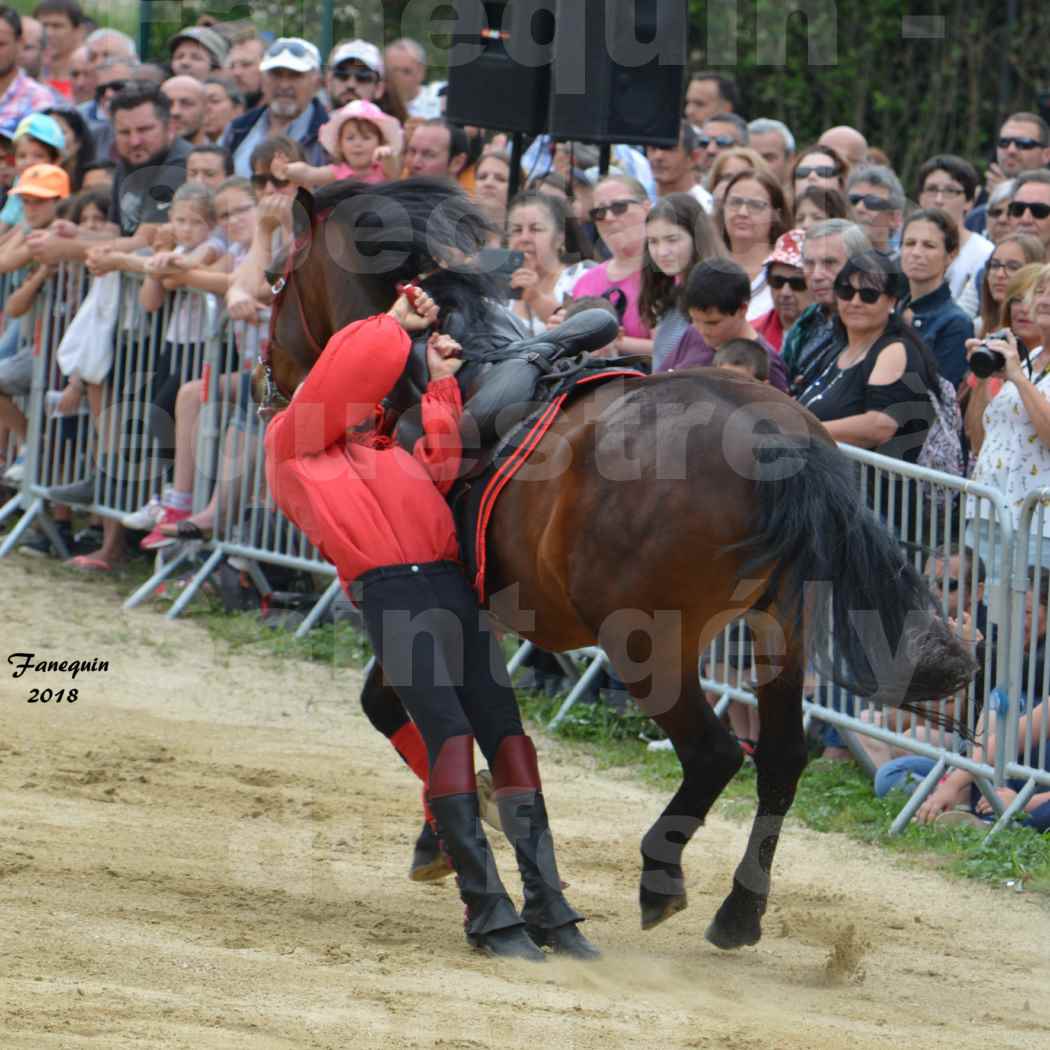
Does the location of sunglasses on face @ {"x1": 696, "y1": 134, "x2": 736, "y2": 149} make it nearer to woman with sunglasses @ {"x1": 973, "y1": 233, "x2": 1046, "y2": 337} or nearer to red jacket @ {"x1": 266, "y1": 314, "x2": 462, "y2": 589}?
woman with sunglasses @ {"x1": 973, "y1": 233, "x2": 1046, "y2": 337}

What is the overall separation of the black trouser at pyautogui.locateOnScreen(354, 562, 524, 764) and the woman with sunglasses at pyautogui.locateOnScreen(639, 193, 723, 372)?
8.92 ft

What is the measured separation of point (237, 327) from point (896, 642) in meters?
5.19

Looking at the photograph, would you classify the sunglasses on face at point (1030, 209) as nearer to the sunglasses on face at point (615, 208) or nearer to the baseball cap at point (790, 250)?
the baseball cap at point (790, 250)

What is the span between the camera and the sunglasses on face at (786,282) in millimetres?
8352

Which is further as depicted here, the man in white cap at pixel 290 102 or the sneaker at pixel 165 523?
the man in white cap at pixel 290 102

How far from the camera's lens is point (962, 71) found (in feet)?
56.9

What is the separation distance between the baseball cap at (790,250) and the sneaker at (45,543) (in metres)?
4.71

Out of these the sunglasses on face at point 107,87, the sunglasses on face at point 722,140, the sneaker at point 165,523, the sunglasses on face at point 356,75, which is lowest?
the sneaker at point 165,523

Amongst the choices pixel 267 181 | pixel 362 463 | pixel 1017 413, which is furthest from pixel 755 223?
pixel 362 463

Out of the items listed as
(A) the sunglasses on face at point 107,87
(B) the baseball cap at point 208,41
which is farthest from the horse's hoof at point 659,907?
(B) the baseball cap at point 208,41

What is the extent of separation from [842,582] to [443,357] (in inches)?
52.8

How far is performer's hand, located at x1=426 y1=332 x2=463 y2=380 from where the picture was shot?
548cm

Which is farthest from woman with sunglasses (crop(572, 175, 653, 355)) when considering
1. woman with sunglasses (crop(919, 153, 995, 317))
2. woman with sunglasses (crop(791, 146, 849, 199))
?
woman with sunglasses (crop(919, 153, 995, 317))

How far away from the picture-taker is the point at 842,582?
5.09 m
